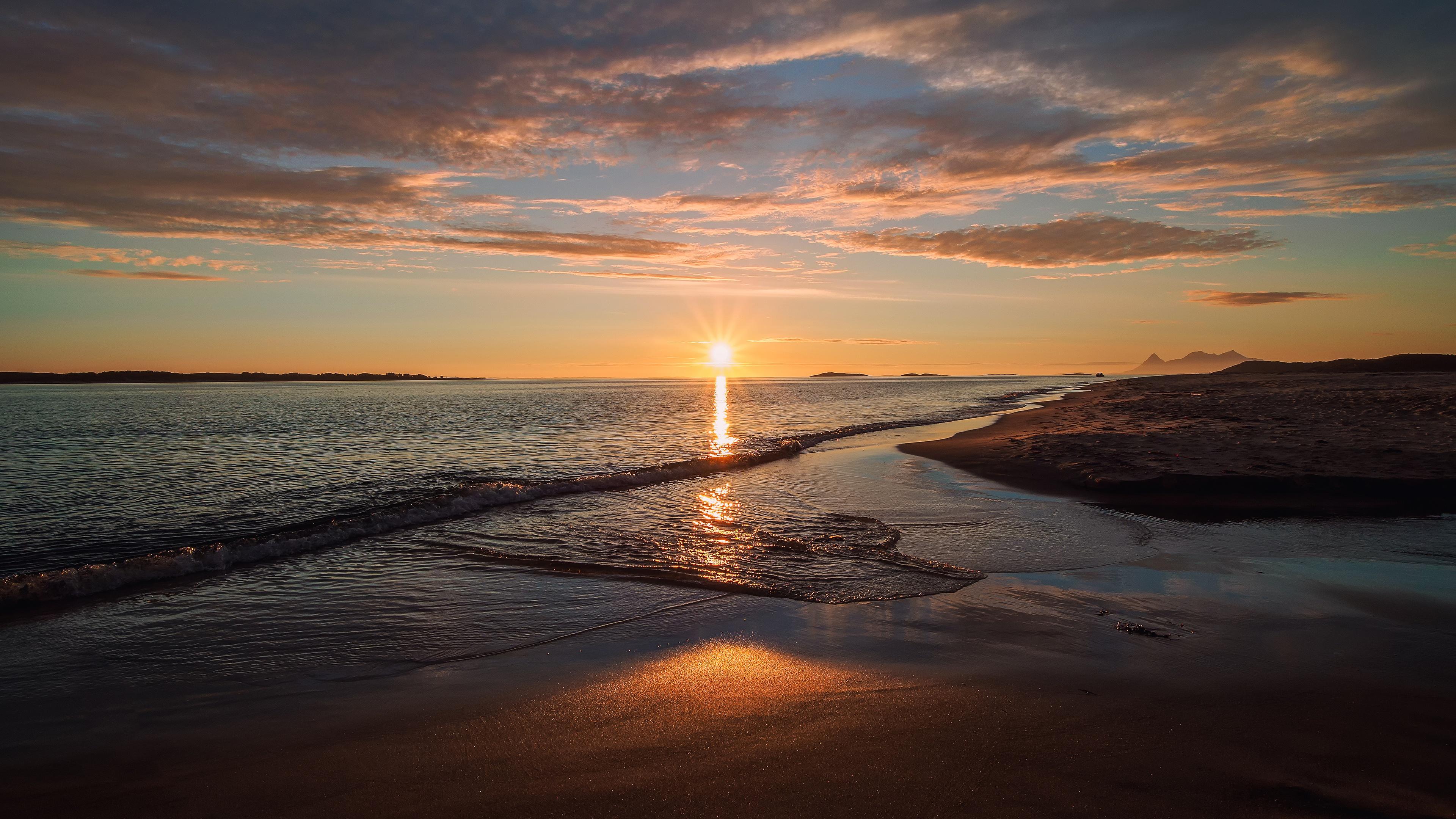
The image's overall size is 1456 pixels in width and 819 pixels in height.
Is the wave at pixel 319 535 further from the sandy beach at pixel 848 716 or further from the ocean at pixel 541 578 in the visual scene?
the sandy beach at pixel 848 716

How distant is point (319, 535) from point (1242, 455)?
73.1ft

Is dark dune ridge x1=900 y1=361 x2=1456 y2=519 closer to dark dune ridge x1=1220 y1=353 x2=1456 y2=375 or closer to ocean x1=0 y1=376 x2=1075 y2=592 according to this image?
ocean x1=0 y1=376 x2=1075 y2=592

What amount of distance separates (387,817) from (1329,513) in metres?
16.2

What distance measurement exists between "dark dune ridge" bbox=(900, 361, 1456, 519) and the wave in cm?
1001

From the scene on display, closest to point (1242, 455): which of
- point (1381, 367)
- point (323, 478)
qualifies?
point (323, 478)

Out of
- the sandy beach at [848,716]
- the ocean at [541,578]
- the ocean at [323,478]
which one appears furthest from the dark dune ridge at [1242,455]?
the ocean at [323,478]

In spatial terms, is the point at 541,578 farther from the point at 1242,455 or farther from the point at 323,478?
the point at 1242,455

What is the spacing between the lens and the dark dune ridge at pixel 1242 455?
13.6 metres

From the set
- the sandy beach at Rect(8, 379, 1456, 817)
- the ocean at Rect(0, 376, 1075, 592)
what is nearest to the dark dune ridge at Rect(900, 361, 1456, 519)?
the sandy beach at Rect(8, 379, 1456, 817)

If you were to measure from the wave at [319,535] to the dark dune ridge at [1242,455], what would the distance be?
32.8 ft

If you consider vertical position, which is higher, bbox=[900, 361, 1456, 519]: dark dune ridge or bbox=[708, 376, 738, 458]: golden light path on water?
bbox=[900, 361, 1456, 519]: dark dune ridge

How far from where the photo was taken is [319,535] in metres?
12.5

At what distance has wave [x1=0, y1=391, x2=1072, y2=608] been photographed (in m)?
9.34

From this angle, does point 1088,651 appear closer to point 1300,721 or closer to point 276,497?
point 1300,721
